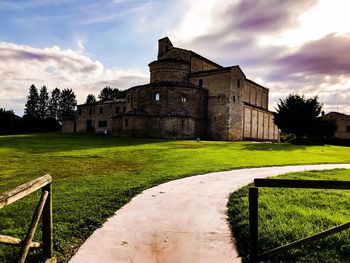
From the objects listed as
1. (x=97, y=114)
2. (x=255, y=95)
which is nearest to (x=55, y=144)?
(x=97, y=114)

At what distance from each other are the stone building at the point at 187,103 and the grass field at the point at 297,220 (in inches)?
1548

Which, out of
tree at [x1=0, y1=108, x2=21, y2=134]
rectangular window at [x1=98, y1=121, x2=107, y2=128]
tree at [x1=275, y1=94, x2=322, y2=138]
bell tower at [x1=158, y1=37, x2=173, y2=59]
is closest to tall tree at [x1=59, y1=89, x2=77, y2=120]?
tree at [x1=0, y1=108, x2=21, y2=134]

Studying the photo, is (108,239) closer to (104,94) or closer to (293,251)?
(293,251)

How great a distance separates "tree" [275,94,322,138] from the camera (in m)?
49.1

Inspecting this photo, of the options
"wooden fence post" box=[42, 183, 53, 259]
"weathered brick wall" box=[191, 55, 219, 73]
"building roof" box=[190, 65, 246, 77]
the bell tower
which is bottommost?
"wooden fence post" box=[42, 183, 53, 259]

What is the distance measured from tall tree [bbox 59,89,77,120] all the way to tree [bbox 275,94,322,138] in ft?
276

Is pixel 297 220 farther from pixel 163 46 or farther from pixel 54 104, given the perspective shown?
pixel 54 104

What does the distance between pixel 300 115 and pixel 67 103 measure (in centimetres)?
9045

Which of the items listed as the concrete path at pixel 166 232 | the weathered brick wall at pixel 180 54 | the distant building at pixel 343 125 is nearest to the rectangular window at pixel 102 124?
the weathered brick wall at pixel 180 54

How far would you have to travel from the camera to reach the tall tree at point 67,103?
11720 centimetres

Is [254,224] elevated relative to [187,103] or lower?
lower

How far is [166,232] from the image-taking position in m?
7.00

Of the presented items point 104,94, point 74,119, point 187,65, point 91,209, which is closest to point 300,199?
point 91,209

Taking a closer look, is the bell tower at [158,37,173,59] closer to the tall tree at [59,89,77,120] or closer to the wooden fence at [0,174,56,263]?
the wooden fence at [0,174,56,263]
